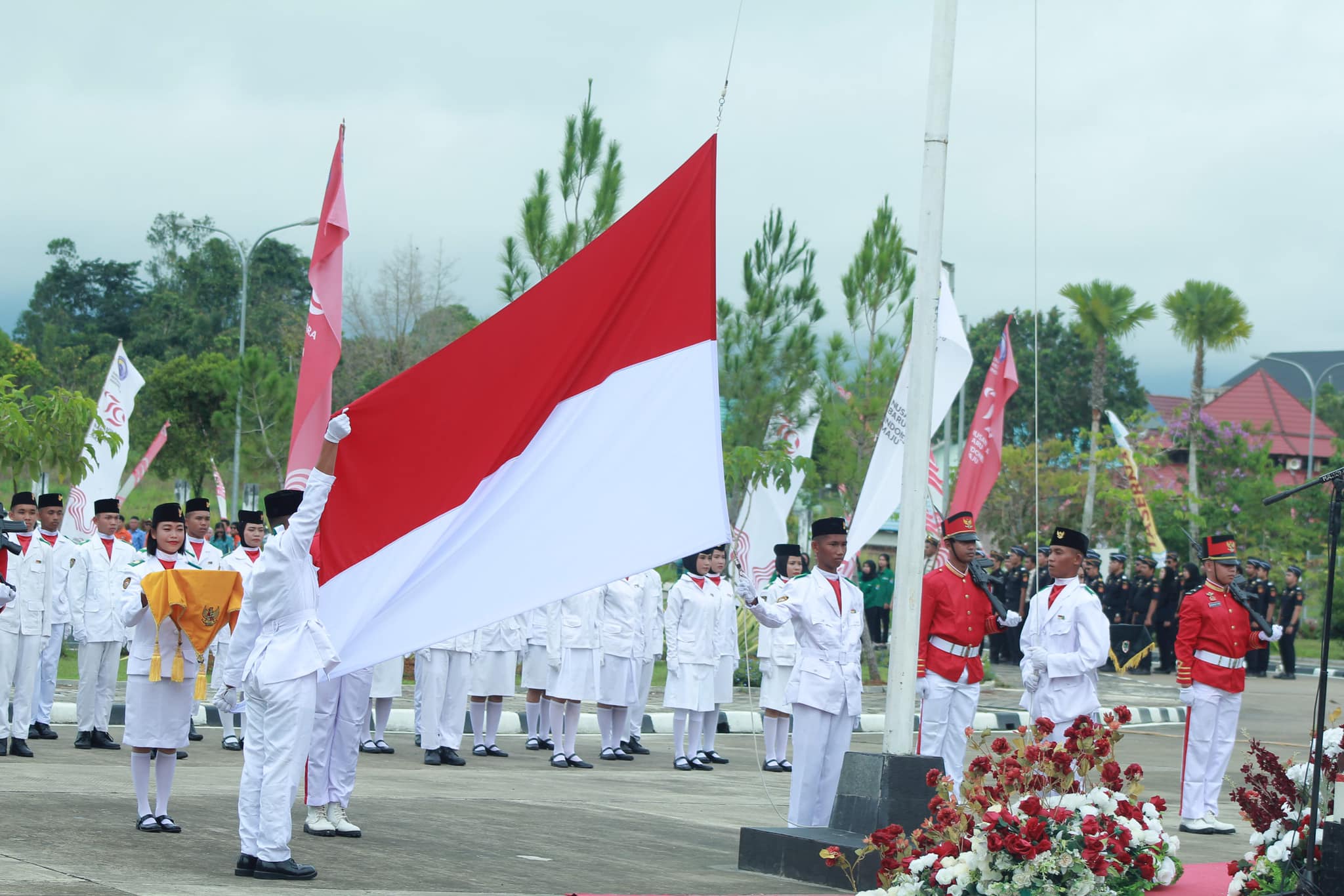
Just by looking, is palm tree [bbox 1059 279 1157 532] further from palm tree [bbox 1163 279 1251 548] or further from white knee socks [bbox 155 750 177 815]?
white knee socks [bbox 155 750 177 815]

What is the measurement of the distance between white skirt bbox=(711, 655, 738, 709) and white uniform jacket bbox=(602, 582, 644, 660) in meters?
0.83

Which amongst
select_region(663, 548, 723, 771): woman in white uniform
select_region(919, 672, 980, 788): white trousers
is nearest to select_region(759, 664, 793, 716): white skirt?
select_region(663, 548, 723, 771): woman in white uniform

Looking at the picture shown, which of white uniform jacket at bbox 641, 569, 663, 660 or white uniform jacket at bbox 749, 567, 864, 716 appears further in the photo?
white uniform jacket at bbox 641, 569, 663, 660

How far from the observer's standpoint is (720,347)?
23.0m

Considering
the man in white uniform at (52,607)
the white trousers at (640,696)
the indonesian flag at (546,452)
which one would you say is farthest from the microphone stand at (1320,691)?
the man in white uniform at (52,607)

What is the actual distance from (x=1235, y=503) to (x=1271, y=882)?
116 feet

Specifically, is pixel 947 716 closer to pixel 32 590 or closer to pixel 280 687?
pixel 280 687

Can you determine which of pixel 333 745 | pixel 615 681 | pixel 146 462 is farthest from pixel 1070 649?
pixel 146 462

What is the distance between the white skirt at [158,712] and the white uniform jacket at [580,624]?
5165 millimetres

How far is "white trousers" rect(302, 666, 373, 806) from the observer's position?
8.49 meters

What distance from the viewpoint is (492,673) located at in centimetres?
1325

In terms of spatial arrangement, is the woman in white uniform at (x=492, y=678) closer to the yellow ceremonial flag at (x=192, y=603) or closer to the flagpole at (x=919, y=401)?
the yellow ceremonial flag at (x=192, y=603)

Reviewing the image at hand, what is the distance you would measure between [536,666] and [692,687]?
1610 mm

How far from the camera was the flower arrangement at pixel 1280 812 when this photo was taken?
6.48 meters
